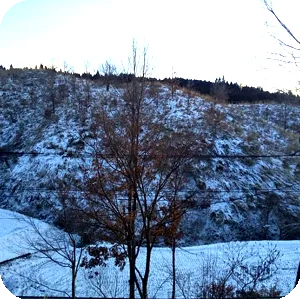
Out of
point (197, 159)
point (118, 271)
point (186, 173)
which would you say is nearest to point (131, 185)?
point (118, 271)

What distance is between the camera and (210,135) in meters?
39.5

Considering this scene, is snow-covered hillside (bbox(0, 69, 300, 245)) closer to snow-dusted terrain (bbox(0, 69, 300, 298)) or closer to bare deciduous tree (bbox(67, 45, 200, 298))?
snow-dusted terrain (bbox(0, 69, 300, 298))

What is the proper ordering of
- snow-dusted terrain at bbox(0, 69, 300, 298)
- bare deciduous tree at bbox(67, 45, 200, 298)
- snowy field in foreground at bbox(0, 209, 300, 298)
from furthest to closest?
snow-dusted terrain at bbox(0, 69, 300, 298), snowy field in foreground at bbox(0, 209, 300, 298), bare deciduous tree at bbox(67, 45, 200, 298)

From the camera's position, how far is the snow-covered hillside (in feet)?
99.8

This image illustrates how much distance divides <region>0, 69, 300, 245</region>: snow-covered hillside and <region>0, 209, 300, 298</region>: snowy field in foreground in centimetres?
374

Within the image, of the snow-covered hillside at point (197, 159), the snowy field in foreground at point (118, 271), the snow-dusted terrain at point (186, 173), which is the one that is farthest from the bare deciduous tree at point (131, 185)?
the snow-covered hillside at point (197, 159)

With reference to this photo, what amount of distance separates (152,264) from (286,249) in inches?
318

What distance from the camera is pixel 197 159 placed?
34594mm

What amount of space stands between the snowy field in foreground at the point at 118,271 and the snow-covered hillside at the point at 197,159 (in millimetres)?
3742

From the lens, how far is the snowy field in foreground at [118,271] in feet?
61.9

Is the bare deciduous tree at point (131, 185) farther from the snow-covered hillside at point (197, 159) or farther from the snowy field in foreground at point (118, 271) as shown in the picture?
the snow-covered hillside at point (197, 159)

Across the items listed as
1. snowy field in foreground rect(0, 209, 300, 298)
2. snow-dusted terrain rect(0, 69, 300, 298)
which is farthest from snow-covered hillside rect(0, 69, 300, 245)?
snowy field in foreground rect(0, 209, 300, 298)

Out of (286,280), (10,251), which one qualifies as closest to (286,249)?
(286,280)

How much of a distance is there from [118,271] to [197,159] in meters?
15.6
